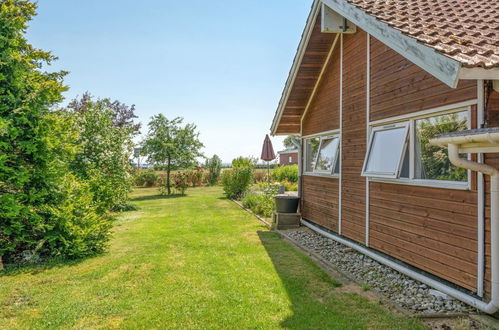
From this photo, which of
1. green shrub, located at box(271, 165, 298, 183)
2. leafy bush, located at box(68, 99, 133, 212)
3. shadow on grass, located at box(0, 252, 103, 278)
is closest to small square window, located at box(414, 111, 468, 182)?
shadow on grass, located at box(0, 252, 103, 278)

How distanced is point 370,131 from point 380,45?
163 cm

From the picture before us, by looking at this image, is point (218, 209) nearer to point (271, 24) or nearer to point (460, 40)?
point (271, 24)

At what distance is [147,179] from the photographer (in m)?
26.8

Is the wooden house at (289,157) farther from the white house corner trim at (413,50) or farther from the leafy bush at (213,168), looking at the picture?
the white house corner trim at (413,50)

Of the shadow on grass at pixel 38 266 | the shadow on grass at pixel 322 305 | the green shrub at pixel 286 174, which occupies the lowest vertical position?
the shadow on grass at pixel 38 266

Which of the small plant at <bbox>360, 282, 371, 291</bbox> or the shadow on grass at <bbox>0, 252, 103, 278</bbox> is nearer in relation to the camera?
the small plant at <bbox>360, 282, 371, 291</bbox>

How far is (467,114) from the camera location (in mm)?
3963

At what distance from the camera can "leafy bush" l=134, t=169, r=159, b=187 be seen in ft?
86.8

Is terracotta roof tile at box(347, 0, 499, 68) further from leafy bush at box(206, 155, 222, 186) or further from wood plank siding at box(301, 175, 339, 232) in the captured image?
leafy bush at box(206, 155, 222, 186)

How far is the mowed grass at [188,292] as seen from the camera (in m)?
3.75

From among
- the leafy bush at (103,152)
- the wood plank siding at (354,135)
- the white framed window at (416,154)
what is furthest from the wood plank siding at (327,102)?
the leafy bush at (103,152)

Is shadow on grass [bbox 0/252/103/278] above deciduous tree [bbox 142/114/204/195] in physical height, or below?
below

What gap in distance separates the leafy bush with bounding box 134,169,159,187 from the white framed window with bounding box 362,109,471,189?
22686 millimetres

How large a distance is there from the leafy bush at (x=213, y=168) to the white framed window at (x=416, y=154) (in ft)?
69.8
